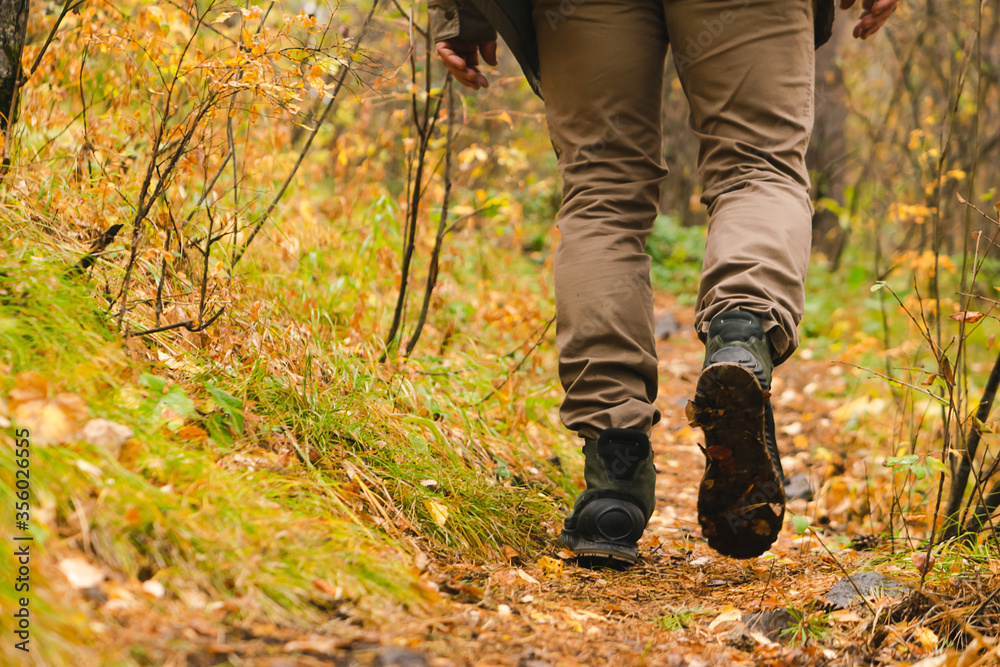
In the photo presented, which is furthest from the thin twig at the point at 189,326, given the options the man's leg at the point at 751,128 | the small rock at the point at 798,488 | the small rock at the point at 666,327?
the small rock at the point at 666,327

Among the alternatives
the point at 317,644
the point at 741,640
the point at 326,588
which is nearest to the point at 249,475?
the point at 326,588

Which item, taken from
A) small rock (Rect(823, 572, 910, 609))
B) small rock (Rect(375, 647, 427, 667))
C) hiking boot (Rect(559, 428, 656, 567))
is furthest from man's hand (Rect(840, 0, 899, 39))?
small rock (Rect(375, 647, 427, 667))

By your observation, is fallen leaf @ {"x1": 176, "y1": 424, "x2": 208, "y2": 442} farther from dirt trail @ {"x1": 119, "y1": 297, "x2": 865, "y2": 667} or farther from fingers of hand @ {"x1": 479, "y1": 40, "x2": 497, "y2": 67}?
fingers of hand @ {"x1": 479, "y1": 40, "x2": 497, "y2": 67}

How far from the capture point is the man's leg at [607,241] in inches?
63.4

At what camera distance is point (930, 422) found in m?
3.58

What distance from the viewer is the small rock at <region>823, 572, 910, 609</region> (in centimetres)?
135

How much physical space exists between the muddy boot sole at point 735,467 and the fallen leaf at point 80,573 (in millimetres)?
997

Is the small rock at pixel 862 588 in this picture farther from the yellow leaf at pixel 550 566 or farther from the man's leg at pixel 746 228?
the yellow leaf at pixel 550 566

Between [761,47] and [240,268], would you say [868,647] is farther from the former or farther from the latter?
[240,268]

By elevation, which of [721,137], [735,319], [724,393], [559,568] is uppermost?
[721,137]

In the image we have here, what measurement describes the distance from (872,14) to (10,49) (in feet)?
6.64

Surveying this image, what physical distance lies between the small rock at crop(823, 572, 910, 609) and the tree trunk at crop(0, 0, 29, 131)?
2.04 metres

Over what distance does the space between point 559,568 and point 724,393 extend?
537 mm

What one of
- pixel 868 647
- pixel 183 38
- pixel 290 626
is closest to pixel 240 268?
pixel 183 38
